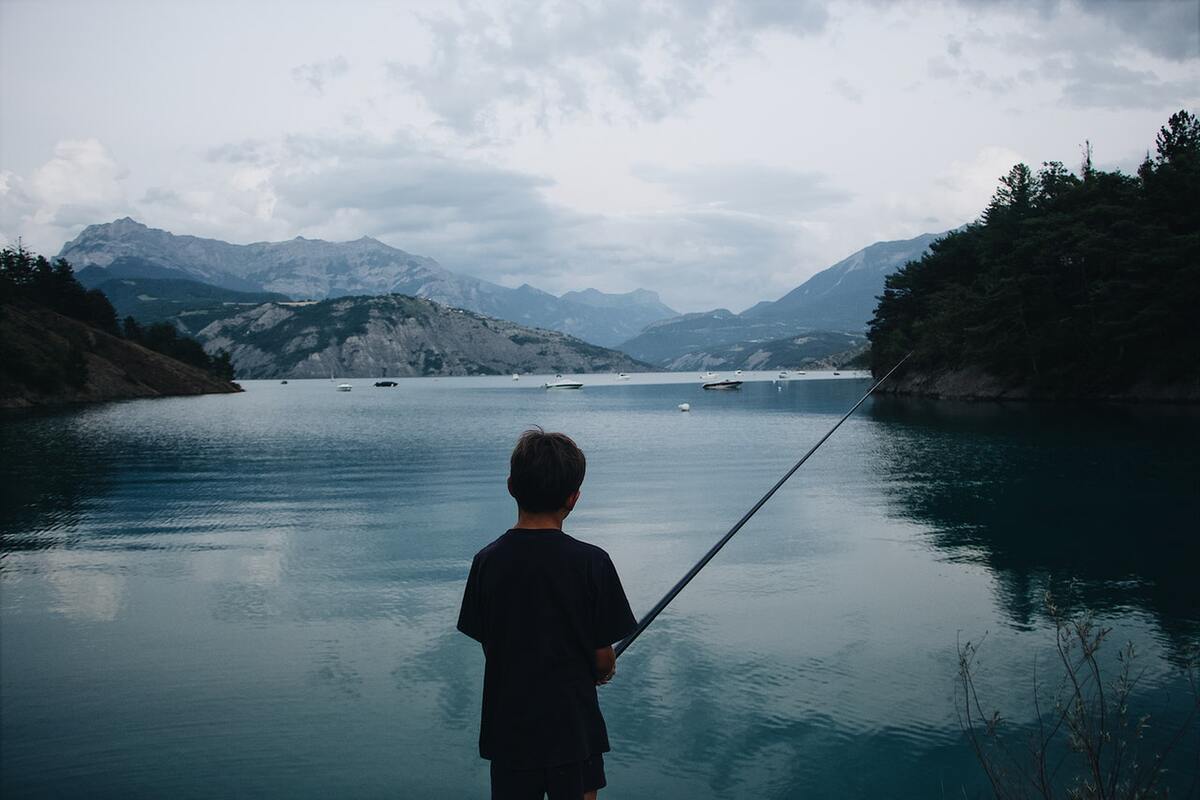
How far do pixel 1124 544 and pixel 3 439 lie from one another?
49981mm

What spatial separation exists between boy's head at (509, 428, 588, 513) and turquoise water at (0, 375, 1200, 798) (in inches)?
188

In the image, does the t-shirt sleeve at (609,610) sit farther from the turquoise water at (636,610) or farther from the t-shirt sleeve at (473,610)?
the turquoise water at (636,610)

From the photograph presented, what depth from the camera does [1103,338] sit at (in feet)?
195

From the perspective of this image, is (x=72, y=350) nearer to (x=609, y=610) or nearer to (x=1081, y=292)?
(x=1081, y=292)

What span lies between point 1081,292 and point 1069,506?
4796cm

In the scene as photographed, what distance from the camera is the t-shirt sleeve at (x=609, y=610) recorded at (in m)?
3.75

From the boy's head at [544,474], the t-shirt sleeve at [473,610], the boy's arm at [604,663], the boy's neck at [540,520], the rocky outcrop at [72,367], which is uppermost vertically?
the rocky outcrop at [72,367]

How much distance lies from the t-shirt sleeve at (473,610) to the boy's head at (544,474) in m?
0.42

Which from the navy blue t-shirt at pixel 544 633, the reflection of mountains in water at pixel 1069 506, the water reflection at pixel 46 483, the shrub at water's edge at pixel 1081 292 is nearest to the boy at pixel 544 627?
the navy blue t-shirt at pixel 544 633

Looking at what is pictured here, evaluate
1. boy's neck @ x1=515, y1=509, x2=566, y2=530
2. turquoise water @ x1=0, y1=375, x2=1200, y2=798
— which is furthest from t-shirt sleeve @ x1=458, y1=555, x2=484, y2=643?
turquoise water @ x1=0, y1=375, x2=1200, y2=798

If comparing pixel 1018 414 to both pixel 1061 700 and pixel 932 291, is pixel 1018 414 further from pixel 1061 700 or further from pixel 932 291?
pixel 1061 700

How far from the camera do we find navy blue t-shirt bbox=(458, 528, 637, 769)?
372 cm

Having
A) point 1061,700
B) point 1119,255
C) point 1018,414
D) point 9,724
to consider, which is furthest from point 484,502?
point 1119,255

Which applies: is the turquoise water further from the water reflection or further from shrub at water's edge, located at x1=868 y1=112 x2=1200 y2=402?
shrub at water's edge, located at x1=868 y1=112 x2=1200 y2=402
